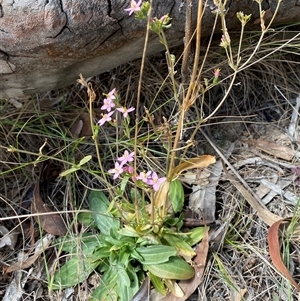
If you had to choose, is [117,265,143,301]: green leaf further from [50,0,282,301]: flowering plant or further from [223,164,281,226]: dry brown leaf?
[223,164,281,226]: dry brown leaf

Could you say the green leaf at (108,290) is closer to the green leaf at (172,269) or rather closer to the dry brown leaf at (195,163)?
the green leaf at (172,269)

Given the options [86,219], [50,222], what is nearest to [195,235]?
[86,219]

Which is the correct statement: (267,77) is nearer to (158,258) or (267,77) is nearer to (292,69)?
(292,69)

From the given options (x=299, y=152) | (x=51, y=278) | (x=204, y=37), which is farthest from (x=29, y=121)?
(x=299, y=152)

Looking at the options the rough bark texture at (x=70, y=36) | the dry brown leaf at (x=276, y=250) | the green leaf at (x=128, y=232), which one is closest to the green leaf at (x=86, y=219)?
the green leaf at (x=128, y=232)

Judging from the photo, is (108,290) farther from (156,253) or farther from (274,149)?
(274,149)

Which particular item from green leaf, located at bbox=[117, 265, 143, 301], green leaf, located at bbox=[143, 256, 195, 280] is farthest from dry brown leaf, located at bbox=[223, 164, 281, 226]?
green leaf, located at bbox=[117, 265, 143, 301]
